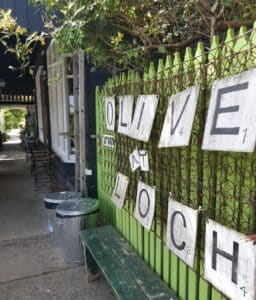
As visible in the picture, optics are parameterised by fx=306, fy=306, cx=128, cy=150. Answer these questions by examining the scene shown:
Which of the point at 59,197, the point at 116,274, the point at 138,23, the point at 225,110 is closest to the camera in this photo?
the point at 225,110

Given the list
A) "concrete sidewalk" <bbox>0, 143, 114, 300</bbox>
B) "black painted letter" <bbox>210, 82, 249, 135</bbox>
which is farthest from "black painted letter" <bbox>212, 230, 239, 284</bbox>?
"concrete sidewalk" <bbox>0, 143, 114, 300</bbox>

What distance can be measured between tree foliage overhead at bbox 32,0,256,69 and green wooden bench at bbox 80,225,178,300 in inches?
63.8

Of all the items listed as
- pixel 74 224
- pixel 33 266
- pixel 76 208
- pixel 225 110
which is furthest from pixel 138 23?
pixel 33 266

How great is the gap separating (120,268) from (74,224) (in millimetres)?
982

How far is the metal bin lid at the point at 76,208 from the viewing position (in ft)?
9.97

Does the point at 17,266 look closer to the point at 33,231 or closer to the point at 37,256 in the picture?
the point at 37,256

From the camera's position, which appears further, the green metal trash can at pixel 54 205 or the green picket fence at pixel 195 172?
the green metal trash can at pixel 54 205

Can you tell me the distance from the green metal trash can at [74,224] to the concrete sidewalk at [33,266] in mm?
126

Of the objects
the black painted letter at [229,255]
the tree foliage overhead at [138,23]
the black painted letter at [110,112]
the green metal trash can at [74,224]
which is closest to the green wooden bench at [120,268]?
the green metal trash can at [74,224]

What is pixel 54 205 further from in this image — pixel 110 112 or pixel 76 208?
pixel 110 112

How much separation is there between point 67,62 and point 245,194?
14.0ft

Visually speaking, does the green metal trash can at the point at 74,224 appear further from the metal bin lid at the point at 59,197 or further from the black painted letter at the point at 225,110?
the black painted letter at the point at 225,110

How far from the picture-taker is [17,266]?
3.08m

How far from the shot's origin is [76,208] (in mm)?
3115
